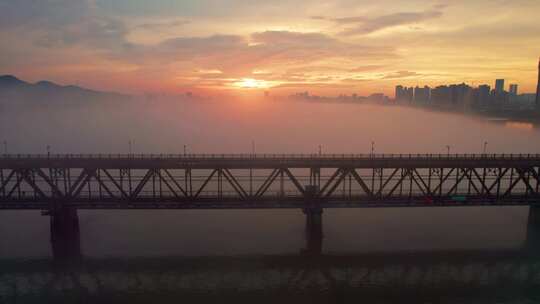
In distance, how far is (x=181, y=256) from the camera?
46438 mm

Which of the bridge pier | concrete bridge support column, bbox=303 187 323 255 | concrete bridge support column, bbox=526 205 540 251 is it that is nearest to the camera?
the bridge pier

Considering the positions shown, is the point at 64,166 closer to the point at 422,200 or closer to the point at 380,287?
the point at 380,287

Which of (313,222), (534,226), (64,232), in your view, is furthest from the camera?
(534,226)

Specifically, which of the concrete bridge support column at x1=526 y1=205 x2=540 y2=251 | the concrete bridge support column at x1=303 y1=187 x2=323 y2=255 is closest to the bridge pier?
the concrete bridge support column at x1=303 y1=187 x2=323 y2=255

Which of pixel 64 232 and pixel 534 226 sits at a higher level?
pixel 64 232

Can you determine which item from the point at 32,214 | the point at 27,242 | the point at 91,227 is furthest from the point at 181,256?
the point at 32,214

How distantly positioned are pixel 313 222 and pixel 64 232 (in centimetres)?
3712

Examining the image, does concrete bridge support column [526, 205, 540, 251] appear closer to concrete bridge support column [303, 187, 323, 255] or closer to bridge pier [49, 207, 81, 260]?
concrete bridge support column [303, 187, 323, 255]

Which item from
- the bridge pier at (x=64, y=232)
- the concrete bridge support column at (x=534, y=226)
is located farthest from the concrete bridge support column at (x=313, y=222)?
the bridge pier at (x=64, y=232)

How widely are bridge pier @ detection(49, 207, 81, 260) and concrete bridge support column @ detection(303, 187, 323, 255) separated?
33.4 metres

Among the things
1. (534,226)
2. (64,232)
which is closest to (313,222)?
(534,226)

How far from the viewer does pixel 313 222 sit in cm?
4966

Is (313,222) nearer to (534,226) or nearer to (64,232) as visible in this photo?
(534,226)

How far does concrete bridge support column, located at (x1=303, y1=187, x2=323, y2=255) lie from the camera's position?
161 ft
